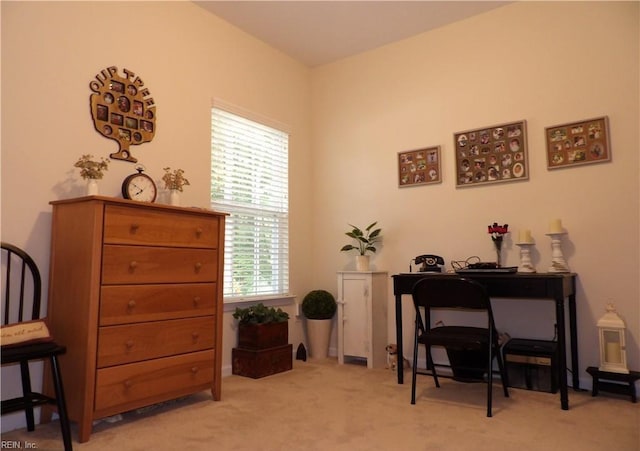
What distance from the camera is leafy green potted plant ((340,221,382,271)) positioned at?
13.4 ft

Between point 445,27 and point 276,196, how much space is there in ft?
7.09

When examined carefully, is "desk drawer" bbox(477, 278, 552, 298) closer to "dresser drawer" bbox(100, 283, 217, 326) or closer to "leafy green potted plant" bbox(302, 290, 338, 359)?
"leafy green potted plant" bbox(302, 290, 338, 359)

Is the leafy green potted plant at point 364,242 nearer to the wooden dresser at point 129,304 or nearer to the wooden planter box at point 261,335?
the wooden planter box at point 261,335

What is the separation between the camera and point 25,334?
201 centimetres

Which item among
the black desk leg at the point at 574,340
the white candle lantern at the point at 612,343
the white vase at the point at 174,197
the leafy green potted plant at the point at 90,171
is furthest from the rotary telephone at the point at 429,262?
the leafy green potted plant at the point at 90,171

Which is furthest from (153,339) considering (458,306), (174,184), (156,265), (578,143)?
(578,143)

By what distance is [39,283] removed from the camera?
2.38 m

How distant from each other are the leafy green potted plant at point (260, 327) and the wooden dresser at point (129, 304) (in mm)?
670

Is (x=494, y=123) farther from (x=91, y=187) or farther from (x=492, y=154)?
(x=91, y=187)

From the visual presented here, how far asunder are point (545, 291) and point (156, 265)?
2.36m

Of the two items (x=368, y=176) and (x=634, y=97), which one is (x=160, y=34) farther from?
(x=634, y=97)

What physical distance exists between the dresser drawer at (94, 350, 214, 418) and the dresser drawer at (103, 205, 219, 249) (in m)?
0.68

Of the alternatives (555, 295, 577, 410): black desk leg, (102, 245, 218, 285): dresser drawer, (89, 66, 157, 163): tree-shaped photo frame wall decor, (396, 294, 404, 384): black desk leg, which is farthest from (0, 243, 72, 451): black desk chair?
(555, 295, 577, 410): black desk leg

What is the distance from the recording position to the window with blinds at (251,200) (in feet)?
12.4
